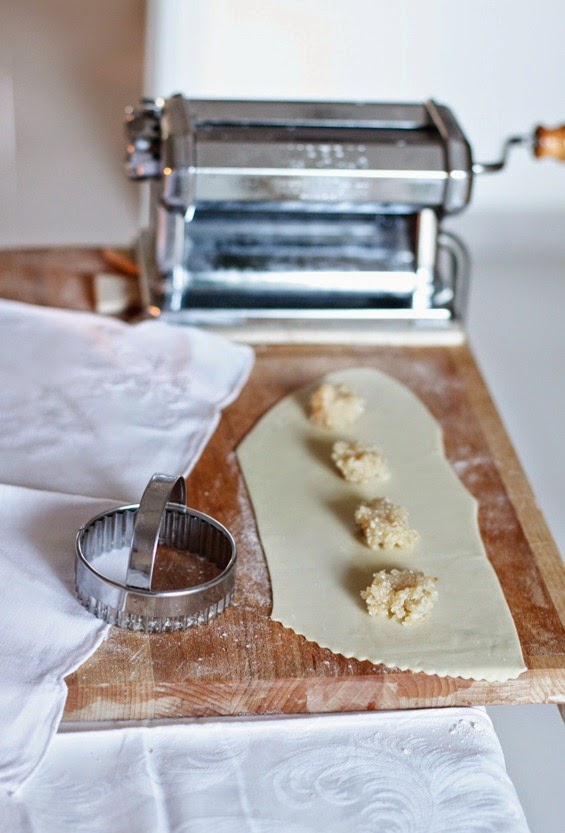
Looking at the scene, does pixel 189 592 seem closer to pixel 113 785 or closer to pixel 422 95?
pixel 113 785

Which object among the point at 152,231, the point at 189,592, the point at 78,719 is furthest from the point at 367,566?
the point at 152,231

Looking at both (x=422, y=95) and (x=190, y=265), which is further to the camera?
(x=422, y=95)

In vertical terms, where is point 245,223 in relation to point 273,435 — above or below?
above

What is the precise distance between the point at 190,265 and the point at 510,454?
0.53 metres

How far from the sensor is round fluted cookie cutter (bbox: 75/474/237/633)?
2.96 feet

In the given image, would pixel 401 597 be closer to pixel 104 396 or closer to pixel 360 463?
pixel 360 463

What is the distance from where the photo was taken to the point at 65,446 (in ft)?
3.94

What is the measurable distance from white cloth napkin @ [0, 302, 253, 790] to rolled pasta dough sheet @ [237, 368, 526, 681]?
3.9 inches

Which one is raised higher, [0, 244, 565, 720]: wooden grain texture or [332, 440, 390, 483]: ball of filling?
[332, 440, 390, 483]: ball of filling

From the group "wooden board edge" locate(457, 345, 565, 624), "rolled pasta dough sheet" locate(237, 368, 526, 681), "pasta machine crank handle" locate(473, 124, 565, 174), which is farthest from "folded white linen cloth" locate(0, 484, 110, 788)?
"pasta machine crank handle" locate(473, 124, 565, 174)

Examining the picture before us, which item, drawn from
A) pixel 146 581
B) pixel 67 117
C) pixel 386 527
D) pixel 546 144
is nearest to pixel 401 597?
pixel 386 527

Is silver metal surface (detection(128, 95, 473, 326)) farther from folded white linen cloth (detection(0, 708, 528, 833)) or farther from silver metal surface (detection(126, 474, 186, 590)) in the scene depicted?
folded white linen cloth (detection(0, 708, 528, 833))

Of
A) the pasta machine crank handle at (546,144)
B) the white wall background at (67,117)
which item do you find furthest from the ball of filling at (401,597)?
the white wall background at (67,117)

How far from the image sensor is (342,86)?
2590 millimetres
